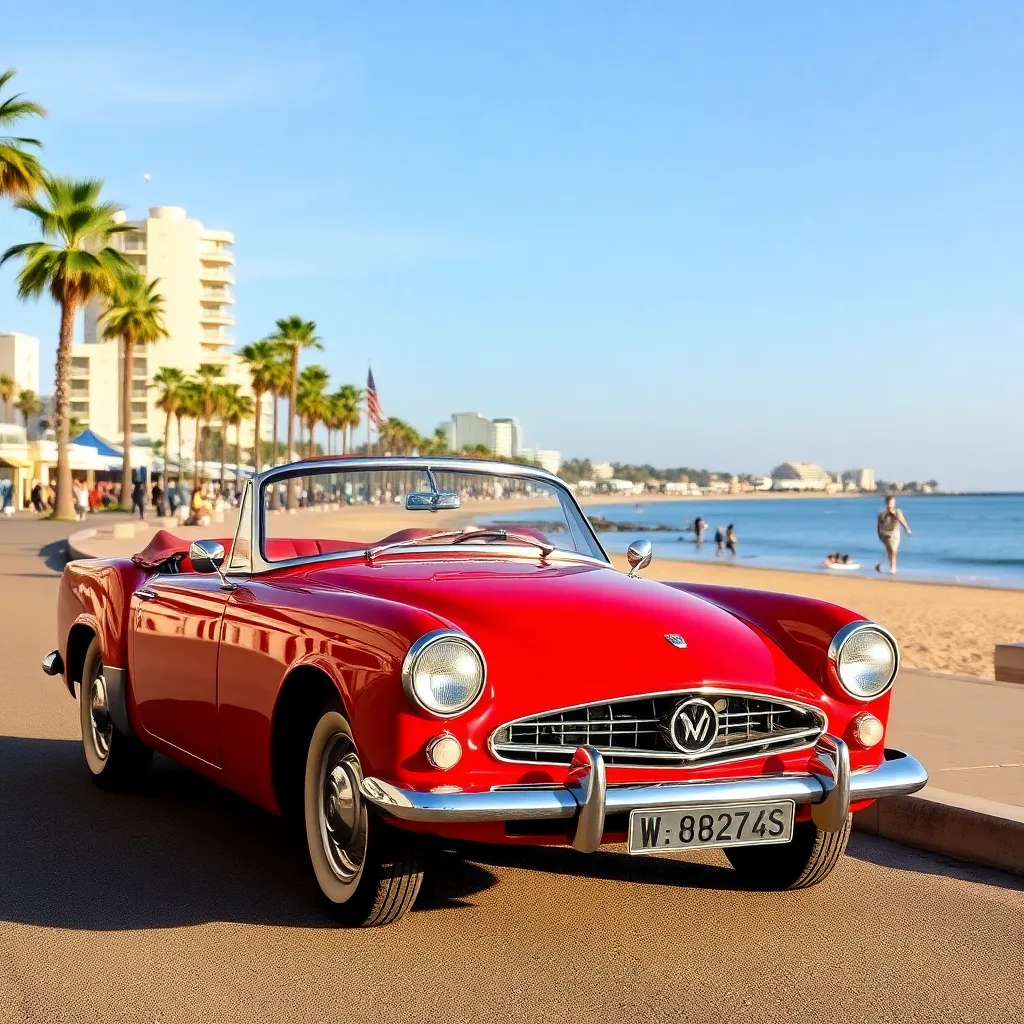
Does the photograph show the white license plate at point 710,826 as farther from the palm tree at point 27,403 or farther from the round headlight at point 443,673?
the palm tree at point 27,403

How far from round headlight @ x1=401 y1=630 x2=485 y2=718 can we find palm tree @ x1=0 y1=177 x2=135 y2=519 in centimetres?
4437

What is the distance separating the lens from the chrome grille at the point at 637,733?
4320mm

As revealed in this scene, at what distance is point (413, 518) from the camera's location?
6.11 metres

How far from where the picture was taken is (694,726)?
4.45 meters

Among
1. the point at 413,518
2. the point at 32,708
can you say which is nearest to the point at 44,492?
the point at 32,708

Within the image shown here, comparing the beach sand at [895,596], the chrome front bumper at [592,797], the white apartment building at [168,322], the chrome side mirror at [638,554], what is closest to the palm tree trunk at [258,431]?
the beach sand at [895,596]

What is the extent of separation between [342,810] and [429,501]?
5.85 ft

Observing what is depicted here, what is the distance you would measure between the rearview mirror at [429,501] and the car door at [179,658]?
873 millimetres

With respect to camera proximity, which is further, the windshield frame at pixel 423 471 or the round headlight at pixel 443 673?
the windshield frame at pixel 423 471

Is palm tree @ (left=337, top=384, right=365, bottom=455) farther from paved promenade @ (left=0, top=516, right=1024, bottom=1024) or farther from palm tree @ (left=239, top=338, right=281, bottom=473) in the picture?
paved promenade @ (left=0, top=516, right=1024, bottom=1024)

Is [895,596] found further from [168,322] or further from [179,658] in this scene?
[168,322]

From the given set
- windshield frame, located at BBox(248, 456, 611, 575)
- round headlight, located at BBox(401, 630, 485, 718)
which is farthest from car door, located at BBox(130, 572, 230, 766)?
round headlight, located at BBox(401, 630, 485, 718)

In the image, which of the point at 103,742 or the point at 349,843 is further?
the point at 103,742

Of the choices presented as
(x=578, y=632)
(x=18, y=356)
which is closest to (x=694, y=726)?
(x=578, y=632)
